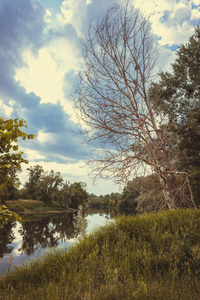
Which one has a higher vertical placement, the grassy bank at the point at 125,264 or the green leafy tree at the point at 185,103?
the green leafy tree at the point at 185,103

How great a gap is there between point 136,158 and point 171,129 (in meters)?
4.66

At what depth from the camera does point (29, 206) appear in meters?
45.9

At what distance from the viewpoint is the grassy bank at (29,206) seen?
1605 inches

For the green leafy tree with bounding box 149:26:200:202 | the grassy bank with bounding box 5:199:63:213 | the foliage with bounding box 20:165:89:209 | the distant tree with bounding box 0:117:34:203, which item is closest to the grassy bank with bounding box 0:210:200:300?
the distant tree with bounding box 0:117:34:203

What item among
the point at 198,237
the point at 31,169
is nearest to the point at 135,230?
the point at 198,237

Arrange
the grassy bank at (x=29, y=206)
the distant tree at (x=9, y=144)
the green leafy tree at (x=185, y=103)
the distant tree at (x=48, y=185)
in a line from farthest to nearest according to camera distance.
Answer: the distant tree at (x=48, y=185) < the grassy bank at (x=29, y=206) < the green leafy tree at (x=185, y=103) < the distant tree at (x=9, y=144)

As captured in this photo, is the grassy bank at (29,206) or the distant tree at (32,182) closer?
the grassy bank at (29,206)

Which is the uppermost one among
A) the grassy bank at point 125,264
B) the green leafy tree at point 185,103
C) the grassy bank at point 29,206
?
the green leafy tree at point 185,103

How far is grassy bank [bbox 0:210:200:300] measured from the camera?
9.48 feet

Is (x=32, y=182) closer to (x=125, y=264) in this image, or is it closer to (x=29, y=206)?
(x=29, y=206)

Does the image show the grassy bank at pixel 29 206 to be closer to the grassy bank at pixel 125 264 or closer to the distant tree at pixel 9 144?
the grassy bank at pixel 125 264

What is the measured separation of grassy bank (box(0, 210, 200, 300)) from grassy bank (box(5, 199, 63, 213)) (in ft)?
127

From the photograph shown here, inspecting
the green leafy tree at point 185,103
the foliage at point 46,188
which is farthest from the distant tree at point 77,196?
the green leafy tree at point 185,103

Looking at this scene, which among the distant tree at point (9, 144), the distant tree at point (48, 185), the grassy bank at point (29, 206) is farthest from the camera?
the distant tree at point (48, 185)
